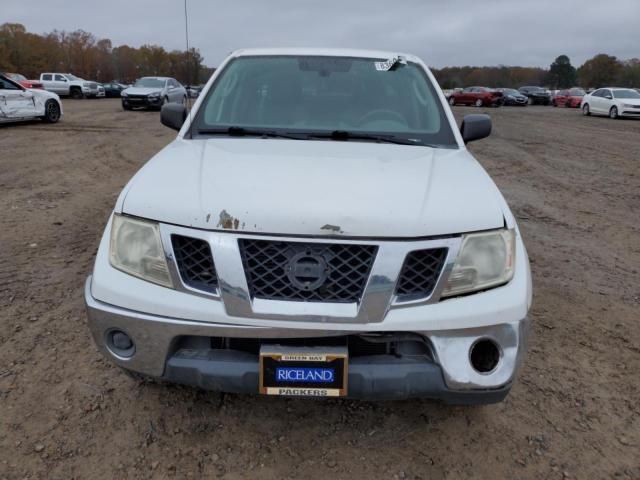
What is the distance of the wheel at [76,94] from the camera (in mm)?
37084

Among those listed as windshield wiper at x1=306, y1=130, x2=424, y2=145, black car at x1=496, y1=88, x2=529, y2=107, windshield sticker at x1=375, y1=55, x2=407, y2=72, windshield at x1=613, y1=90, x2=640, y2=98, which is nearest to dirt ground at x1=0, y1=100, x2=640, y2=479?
windshield wiper at x1=306, y1=130, x2=424, y2=145

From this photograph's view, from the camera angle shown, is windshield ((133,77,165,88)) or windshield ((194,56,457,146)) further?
windshield ((133,77,165,88))

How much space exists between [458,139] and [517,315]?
1.39 metres

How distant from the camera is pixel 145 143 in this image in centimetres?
1145

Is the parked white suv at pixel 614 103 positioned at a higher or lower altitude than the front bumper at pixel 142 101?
higher

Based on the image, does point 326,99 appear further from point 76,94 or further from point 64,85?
point 76,94

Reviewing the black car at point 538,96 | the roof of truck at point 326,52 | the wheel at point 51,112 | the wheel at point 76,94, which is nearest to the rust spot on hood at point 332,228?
the roof of truck at point 326,52

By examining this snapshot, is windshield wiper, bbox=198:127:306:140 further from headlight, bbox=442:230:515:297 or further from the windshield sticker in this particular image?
headlight, bbox=442:230:515:297

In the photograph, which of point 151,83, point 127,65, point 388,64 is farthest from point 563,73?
point 388,64

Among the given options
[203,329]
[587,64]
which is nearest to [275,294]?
[203,329]

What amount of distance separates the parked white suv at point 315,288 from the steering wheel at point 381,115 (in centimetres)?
107

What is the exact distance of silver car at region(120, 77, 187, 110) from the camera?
70.6 ft

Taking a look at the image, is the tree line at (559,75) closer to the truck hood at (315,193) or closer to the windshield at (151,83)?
the windshield at (151,83)

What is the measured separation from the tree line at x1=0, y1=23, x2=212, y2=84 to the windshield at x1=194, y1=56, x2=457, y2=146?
65423 millimetres
